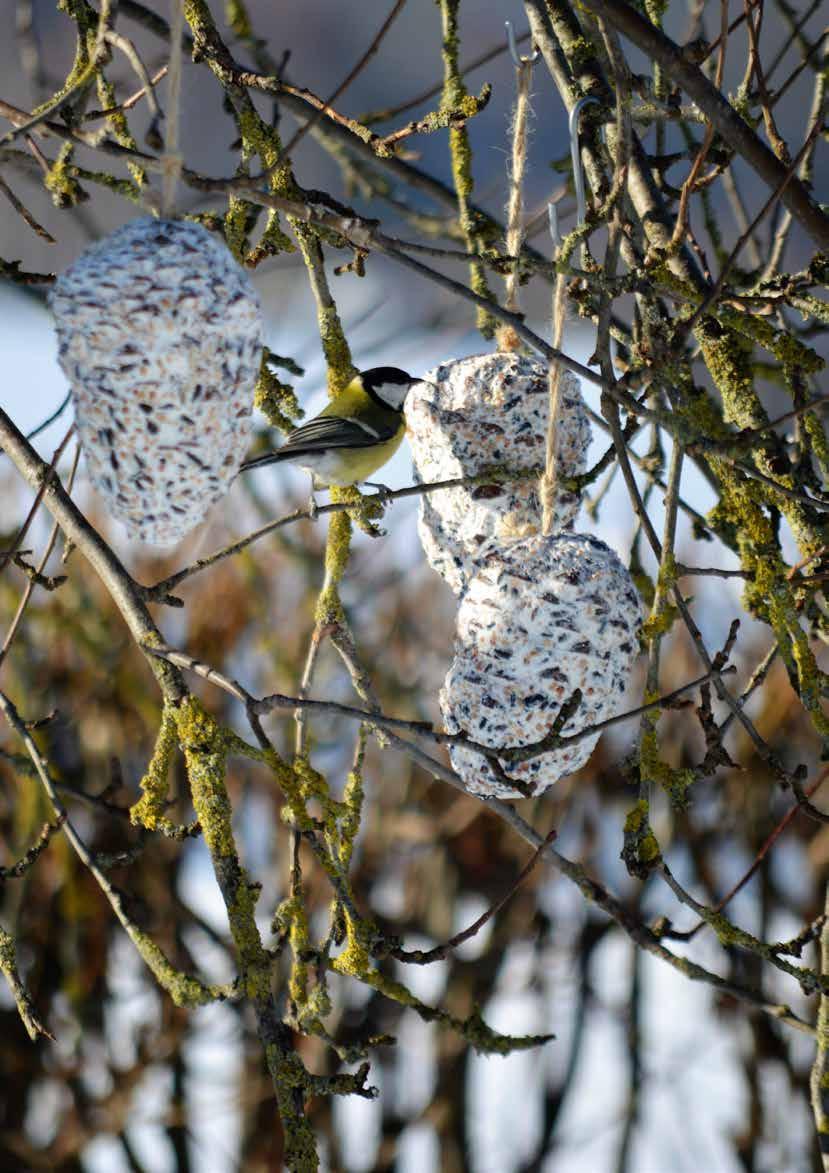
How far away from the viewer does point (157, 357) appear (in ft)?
2.80

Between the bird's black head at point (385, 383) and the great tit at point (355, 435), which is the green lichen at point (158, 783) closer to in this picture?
the great tit at point (355, 435)

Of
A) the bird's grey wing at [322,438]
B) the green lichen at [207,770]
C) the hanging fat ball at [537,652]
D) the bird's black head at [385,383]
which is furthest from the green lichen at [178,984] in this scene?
the bird's black head at [385,383]

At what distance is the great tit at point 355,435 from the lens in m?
1.42

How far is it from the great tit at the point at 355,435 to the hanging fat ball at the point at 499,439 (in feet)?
0.39

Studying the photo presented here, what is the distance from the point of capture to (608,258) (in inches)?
41.6

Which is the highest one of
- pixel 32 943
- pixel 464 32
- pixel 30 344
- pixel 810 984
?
pixel 30 344

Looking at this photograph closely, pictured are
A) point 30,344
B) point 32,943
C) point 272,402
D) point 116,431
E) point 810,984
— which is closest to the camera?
point 116,431

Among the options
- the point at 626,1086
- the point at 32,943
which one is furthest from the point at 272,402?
the point at 626,1086

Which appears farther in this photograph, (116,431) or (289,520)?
(289,520)

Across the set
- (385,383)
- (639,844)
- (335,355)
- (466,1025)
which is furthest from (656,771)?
(385,383)

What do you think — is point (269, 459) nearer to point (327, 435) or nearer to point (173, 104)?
point (327, 435)

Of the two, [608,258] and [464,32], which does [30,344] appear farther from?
[608,258]

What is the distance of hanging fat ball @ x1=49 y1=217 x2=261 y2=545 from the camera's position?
0.84m

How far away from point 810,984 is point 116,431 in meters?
0.71
